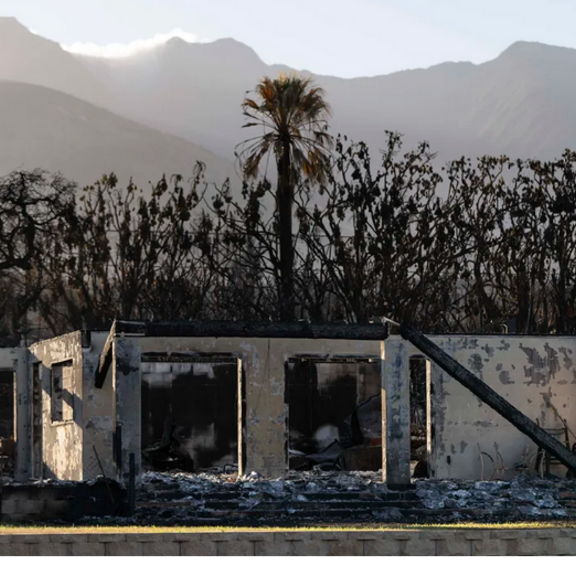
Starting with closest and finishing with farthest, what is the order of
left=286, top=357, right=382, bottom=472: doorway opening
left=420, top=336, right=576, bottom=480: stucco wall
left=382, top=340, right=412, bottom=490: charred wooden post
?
1. left=382, top=340, right=412, bottom=490: charred wooden post
2. left=420, top=336, right=576, bottom=480: stucco wall
3. left=286, top=357, right=382, bottom=472: doorway opening

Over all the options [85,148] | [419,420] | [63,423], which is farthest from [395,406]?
[85,148]

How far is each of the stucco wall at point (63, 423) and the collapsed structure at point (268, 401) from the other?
0.04m

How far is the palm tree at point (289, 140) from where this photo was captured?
3647cm

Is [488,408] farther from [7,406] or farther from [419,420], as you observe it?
[7,406]

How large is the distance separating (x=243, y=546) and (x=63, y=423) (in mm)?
12133

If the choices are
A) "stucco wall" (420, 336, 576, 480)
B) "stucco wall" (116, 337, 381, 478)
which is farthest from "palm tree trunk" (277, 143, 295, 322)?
"stucco wall" (420, 336, 576, 480)

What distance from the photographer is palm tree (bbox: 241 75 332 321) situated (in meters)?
36.5

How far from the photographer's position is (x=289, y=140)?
36750mm

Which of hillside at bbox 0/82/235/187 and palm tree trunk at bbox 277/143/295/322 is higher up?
hillside at bbox 0/82/235/187

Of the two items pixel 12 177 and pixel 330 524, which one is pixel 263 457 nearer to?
pixel 330 524

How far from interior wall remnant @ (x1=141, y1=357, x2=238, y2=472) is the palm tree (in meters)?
8.85

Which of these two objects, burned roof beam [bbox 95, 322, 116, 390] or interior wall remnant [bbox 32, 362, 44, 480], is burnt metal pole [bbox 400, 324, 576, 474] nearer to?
burned roof beam [bbox 95, 322, 116, 390]

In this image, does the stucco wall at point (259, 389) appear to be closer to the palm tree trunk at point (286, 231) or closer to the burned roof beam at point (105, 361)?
the burned roof beam at point (105, 361)

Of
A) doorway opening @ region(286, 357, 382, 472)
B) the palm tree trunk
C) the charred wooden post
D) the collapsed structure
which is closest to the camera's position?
the charred wooden post
